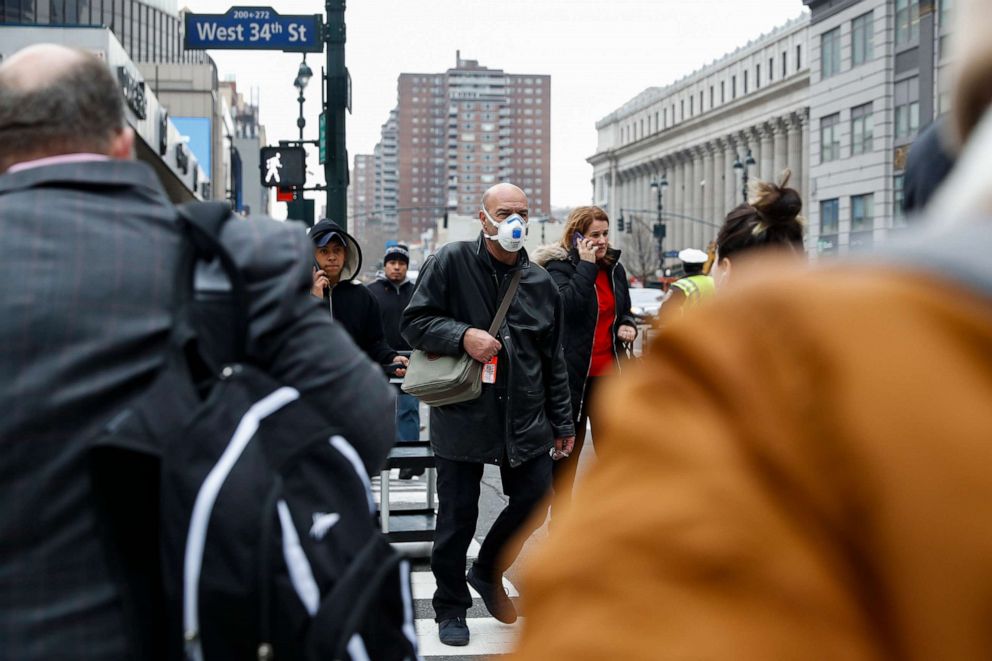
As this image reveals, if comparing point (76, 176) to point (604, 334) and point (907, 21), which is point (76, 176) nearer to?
point (604, 334)

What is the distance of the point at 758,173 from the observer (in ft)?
339

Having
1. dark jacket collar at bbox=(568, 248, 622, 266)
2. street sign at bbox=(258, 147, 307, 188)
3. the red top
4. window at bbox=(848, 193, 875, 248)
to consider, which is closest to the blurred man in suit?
dark jacket collar at bbox=(568, 248, 622, 266)

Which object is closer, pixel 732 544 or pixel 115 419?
pixel 732 544

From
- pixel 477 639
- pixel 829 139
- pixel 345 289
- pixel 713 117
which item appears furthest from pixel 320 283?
pixel 713 117

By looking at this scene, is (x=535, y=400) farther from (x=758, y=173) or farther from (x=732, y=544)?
(x=758, y=173)

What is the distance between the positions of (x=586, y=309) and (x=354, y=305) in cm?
209

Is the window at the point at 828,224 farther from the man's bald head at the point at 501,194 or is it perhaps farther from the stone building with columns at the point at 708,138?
the man's bald head at the point at 501,194

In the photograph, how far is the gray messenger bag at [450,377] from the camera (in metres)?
6.16

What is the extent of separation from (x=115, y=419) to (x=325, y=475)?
38cm

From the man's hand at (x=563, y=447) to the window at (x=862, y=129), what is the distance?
56.9 meters

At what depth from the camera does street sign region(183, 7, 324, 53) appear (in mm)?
13391

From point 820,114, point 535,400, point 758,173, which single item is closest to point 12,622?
point 535,400

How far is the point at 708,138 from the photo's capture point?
4560 inches

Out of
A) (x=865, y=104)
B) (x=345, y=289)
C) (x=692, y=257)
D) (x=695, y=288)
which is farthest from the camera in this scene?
(x=865, y=104)
